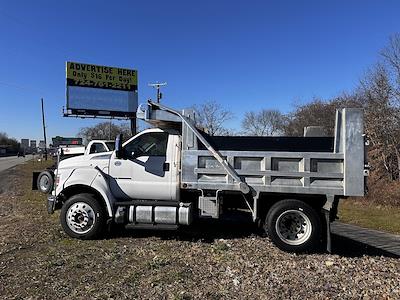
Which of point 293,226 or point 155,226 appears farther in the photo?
point 155,226

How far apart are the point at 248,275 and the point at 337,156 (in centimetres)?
281

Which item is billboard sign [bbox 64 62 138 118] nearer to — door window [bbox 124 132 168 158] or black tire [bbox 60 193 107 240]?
door window [bbox 124 132 168 158]

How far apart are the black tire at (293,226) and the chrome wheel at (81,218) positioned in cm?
342

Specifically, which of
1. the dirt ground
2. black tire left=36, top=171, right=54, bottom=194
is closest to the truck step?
the dirt ground

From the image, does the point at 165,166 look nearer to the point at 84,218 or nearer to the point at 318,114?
the point at 84,218

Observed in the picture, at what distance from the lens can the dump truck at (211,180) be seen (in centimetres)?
799

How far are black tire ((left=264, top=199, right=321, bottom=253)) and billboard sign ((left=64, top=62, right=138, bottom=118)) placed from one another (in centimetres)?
3906

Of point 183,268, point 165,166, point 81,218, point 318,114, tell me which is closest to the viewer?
point 183,268

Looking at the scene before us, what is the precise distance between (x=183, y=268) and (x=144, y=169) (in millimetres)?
2869

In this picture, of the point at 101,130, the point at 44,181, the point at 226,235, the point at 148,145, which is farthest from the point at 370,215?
the point at 101,130

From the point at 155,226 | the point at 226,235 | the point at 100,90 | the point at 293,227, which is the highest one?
the point at 100,90

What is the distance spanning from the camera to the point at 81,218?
29.4 ft

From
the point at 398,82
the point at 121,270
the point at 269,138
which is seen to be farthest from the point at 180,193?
the point at 398,82

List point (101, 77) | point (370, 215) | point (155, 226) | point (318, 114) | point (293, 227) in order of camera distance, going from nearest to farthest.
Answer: point (293, 227) < point (155, 226) < point (370, 215) < point (318, 114) < point (101, 77)
